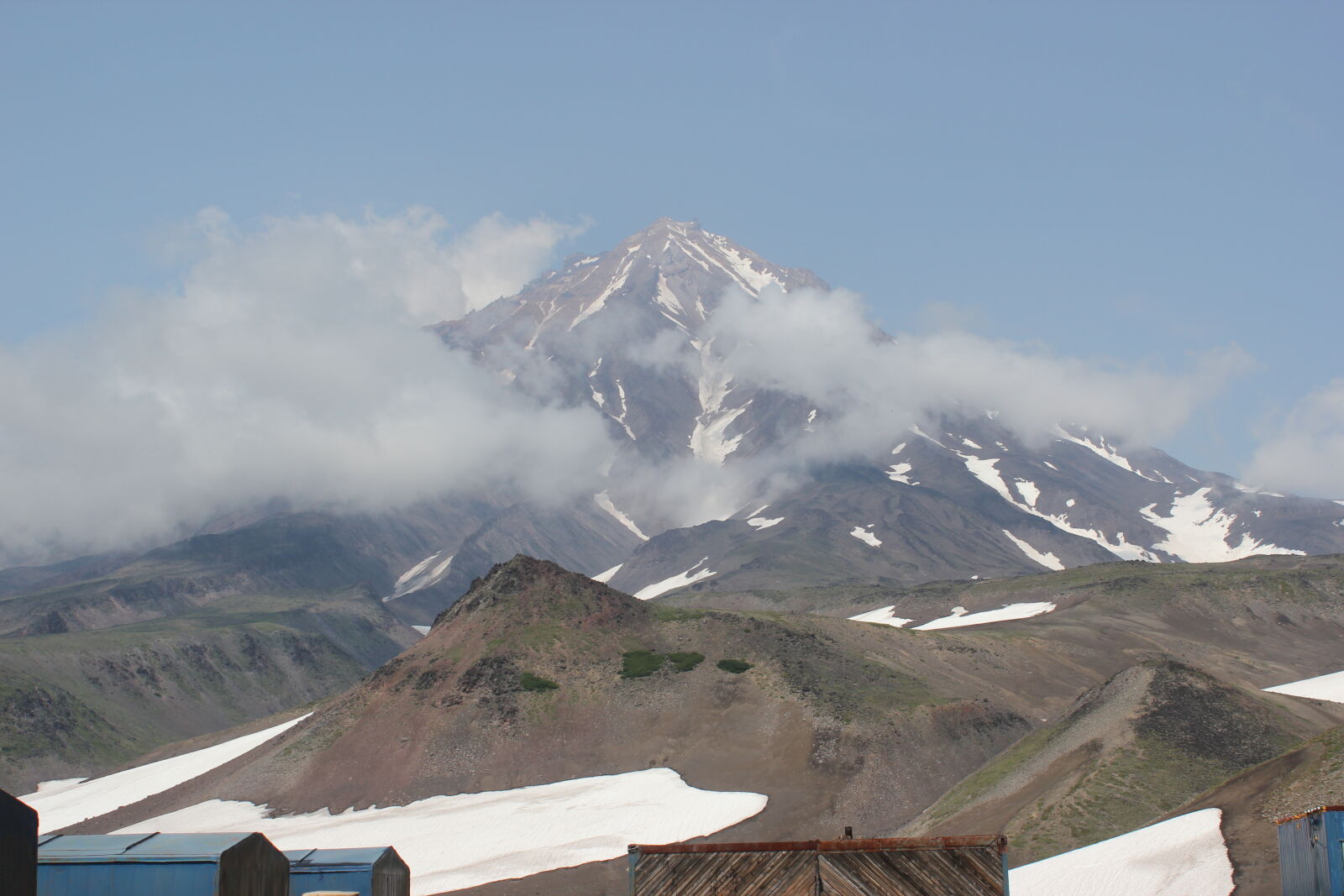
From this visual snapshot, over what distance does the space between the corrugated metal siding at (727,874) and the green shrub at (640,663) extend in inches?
3391

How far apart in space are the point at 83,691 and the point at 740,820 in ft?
496

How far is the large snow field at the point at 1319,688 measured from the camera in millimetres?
118438

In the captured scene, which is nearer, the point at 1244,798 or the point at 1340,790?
the point at 1340,790

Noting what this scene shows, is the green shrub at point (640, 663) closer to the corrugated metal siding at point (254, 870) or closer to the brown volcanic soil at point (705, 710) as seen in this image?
the brown volcanic soil at point (705, 710)

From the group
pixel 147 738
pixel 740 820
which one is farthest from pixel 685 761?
pixel 147 738

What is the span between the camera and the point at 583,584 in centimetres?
12800

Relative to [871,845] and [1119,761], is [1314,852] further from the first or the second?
[1119,761]

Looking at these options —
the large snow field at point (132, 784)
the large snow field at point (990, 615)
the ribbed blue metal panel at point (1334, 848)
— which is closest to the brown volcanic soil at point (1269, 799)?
the ribbed blue metal panel at point (1334, 848)

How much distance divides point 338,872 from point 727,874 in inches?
957

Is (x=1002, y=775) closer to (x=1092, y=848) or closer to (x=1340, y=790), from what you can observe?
(x=1092, y=848)

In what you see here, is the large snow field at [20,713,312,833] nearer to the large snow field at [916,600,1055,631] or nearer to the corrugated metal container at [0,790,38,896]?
the large snow field at [916,600,1055,631]

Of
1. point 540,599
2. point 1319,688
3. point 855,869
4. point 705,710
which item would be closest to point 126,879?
point 855,869

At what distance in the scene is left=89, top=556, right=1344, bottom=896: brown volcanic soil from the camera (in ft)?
289

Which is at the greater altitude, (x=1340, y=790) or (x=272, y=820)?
(x=272, y=820)
